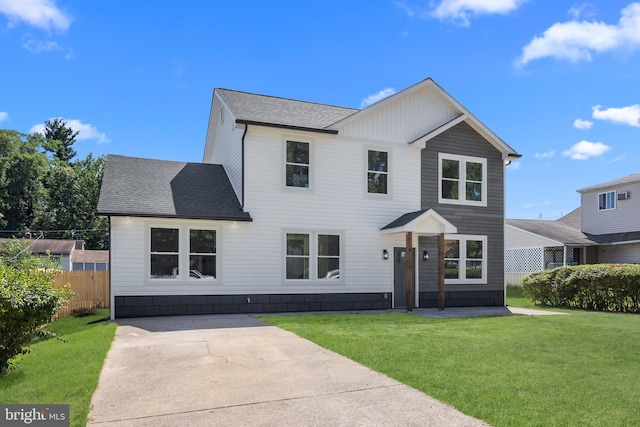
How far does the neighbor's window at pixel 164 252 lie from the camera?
12.8 meters

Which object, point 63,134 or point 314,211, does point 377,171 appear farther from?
point 63,134

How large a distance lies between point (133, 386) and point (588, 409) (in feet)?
17.0

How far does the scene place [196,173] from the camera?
15500 millimetres

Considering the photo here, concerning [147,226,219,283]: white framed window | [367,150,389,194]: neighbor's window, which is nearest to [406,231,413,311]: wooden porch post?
[367,150,389,194]: neighbor's window

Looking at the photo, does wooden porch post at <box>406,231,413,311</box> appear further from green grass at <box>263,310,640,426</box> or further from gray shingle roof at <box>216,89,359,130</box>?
gray shingle roof at <box>216,89,359,130</box>

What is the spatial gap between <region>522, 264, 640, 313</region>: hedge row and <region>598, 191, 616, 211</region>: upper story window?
1484cm

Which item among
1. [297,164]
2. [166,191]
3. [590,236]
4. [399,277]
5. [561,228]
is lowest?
[399,277]

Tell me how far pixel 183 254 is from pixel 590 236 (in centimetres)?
2652

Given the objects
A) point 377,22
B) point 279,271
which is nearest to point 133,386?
point 279,271

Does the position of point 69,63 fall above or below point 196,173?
above

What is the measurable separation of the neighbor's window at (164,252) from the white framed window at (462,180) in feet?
29.3

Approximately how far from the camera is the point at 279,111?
50.2ft

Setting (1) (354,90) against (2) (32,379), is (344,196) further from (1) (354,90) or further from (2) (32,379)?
(2) (32,379)

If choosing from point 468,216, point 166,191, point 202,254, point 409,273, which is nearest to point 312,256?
point 409,273
